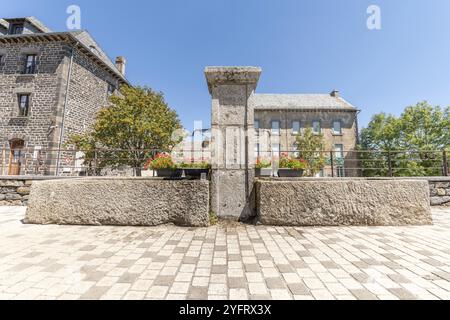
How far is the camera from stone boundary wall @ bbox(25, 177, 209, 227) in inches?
145

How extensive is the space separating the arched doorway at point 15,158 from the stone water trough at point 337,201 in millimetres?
16295

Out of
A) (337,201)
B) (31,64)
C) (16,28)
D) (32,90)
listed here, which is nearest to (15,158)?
(32,90)

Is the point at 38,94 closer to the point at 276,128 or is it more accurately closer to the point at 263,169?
the point at 263,169

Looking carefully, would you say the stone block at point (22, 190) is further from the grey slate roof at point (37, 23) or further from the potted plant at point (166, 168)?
the grey slate roof at point (37, 23)

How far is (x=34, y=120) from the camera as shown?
12781 millimetres

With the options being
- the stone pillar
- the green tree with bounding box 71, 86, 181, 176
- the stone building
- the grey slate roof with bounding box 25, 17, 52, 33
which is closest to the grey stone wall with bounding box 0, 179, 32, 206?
the green tree with bounding box 71, 86, 181, 176

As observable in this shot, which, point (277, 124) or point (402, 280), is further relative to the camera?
point (277, 124)

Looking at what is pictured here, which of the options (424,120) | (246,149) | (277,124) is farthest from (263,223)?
(424,120)

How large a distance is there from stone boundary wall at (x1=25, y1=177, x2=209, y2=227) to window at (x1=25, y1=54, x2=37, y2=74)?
592 inches

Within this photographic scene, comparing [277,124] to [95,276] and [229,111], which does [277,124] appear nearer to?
[229,111]

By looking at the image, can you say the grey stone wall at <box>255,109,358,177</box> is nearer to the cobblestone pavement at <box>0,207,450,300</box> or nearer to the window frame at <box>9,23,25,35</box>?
the window frame at <box>9,23,25,35</box>

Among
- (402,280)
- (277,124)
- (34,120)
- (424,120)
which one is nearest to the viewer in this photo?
(402,280)

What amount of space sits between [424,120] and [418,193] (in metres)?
27.2
